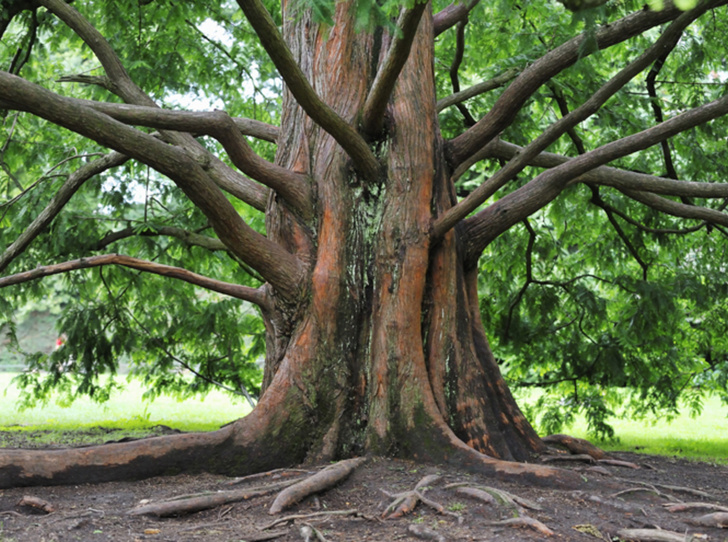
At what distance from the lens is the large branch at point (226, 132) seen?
424 centimetres

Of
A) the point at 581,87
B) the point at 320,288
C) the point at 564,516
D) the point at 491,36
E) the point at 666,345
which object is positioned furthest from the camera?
the point at 491,36

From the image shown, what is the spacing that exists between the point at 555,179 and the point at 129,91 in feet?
11.0

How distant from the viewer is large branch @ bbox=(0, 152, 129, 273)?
241 inches

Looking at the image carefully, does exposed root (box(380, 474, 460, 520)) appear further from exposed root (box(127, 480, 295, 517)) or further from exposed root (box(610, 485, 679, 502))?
exposed root (box(610, 485, 679, 502))

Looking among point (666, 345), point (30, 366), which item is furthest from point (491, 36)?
A: point (30, 366)

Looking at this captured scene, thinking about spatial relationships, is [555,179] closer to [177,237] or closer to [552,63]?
[552,63]

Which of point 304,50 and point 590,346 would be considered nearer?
point 304,50

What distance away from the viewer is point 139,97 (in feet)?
18.7

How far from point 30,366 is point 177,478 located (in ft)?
18.3

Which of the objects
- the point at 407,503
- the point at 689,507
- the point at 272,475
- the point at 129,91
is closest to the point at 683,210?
the point at 689,507

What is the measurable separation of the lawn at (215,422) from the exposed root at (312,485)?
16.1 ft

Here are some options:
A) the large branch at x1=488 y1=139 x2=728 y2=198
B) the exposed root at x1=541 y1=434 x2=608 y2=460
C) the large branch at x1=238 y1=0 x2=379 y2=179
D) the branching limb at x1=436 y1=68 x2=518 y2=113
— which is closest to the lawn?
the exposed root at x1=541 y1=434 x2=608 y2=460

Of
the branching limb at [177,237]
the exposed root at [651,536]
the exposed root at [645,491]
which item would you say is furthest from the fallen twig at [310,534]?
the branching limb at [177,237]

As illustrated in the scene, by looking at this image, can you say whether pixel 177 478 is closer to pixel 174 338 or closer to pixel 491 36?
pixel 174 338
